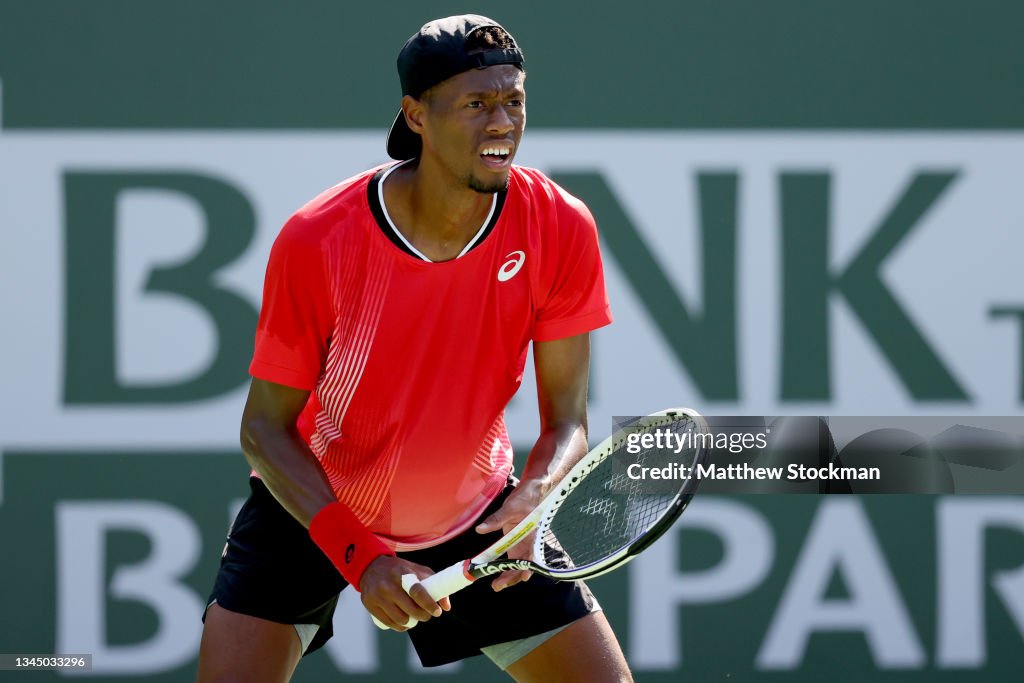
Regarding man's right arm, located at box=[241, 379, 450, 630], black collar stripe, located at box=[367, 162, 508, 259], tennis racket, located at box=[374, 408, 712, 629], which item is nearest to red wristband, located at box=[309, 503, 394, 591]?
man's right arm, located at box=[241, 379, 450, 630]

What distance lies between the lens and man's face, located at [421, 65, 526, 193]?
9.83 feet

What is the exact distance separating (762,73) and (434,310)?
2038 mm

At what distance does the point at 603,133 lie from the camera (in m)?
4.77

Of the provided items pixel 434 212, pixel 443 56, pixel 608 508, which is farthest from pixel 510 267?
pixel 608 508

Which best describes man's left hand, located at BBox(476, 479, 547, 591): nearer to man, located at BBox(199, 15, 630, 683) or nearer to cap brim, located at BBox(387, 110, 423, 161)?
man, located at BBox(199, 15, 630, 683)

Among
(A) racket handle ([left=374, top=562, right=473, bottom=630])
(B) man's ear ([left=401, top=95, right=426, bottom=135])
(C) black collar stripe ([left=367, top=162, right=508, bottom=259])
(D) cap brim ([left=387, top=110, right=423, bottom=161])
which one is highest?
(B) man's ear ([left=401, top=95, right=426, bottom=135])

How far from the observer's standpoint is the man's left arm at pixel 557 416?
3.10 m

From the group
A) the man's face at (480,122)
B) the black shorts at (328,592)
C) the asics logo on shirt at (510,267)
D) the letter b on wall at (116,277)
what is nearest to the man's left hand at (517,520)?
the black shorts at (328,592)

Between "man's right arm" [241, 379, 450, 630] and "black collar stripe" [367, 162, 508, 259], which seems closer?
"man's right arm" [241, 379, 450, 630]

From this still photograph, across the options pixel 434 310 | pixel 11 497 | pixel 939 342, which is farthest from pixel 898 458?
pixel 11 497

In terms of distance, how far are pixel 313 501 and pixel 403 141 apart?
0.78 m

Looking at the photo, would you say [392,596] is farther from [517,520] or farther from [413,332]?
[413,332]

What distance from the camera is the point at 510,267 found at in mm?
3162

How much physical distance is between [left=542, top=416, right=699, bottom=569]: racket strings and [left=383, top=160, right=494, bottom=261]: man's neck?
0.53m
